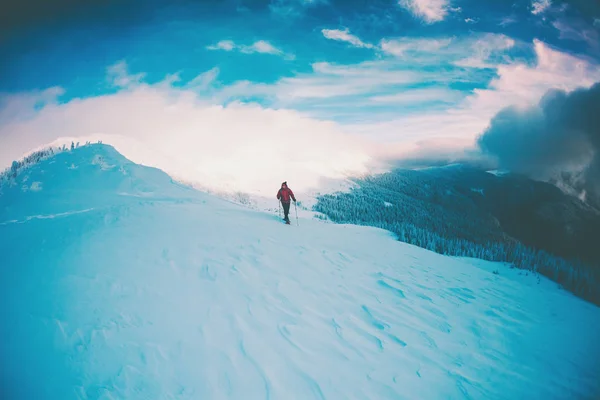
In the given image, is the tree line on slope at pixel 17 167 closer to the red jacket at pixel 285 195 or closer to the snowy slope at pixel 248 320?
the snowy slope at pixel 248 320

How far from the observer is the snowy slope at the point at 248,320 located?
546cm

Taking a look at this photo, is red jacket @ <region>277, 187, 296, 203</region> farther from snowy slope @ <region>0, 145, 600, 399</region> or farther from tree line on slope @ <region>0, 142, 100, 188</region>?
tree line on slope @ <region>0, 142, 100, 188</region>

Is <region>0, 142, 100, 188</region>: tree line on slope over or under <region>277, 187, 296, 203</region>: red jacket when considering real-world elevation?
over

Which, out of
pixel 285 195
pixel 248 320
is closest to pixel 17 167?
pixel 285 195

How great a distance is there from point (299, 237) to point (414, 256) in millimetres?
6728

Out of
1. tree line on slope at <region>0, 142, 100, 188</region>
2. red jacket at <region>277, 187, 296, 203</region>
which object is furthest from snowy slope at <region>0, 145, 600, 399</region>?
tree line on slope at <region>0, 142, 100, 188</region>

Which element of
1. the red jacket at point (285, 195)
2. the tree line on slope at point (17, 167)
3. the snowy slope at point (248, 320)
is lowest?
the snowy slope at point (248, 320)

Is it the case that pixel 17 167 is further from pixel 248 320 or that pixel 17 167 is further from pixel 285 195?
pixel 248 320

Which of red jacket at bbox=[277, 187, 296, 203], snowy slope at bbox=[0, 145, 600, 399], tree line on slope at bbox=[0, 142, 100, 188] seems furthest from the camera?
tree line on slope at bbox=[0, 142, 100, 188]

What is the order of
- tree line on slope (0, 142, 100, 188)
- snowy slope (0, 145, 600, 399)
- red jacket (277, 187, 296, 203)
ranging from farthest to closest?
tree line on slope (0, 142, 100, 188)
red jacket (277, 187, 296, 203)
snowy slope (0, 145, 600, 399)

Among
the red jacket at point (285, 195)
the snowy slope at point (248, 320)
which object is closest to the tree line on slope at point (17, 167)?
the snowy slope at point (248, 320)

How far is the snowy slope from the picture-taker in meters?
5.46

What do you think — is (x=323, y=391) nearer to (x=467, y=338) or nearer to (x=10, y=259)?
(x=467, y=338)

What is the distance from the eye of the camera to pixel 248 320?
22.5 ft
